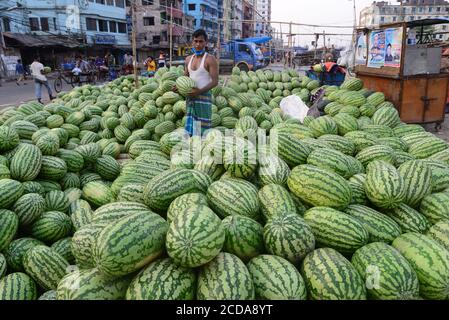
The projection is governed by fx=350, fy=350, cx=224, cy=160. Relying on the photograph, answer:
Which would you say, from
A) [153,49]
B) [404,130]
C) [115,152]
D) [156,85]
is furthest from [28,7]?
[404,130]

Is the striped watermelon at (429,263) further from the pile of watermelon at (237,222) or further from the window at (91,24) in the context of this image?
the window at (91,24)

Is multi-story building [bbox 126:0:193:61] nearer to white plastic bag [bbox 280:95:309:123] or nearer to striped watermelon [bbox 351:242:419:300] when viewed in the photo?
white plastic bag [bbox 280:95:309:123]

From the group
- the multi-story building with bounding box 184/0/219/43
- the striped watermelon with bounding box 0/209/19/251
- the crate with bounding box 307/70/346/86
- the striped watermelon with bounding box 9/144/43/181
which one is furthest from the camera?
the multi-story building with bounding box 184/0/219/43

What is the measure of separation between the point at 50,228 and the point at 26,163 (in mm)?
999

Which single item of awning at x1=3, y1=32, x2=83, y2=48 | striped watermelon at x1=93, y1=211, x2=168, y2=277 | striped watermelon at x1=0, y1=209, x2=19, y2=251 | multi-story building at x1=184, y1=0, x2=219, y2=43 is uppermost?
multi-story building at x1=184, y1=0, x2=219, y2=43

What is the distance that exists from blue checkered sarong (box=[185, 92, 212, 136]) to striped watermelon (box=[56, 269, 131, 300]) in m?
3.96

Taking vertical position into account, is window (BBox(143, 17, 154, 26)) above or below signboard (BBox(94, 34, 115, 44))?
above

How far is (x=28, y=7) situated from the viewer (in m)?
35.8

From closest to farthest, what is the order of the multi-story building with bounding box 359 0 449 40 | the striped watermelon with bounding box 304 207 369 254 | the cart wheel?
1. the striped watermelon with bounding box 304 207 369 254
2. the cart wheel
3. the multi-story building with bounding box 359 0 449 40

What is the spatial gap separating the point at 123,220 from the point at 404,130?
4073 millimetres

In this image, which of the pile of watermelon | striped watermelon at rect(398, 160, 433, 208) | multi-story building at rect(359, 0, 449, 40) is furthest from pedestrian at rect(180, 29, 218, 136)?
multi-story building at rect(359, 0, 449, 40)

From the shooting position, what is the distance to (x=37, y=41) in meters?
31.9

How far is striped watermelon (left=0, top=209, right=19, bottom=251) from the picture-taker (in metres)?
2.55

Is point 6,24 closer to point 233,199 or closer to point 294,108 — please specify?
point 294,108
